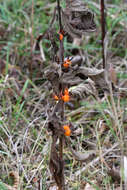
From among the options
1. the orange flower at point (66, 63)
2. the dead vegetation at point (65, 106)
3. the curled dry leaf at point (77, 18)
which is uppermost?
the curled dry leaf at point (77, 18)

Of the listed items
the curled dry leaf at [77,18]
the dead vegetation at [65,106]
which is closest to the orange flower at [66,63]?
the dead vegetation at [65,106]

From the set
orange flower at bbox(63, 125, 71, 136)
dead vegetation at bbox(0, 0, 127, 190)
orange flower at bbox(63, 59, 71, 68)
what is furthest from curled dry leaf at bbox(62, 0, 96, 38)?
orange flower at bbox(63, 125, 71, 136)

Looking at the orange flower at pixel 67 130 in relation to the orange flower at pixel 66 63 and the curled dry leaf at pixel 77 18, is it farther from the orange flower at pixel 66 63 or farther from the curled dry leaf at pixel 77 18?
the curled dry leaf at pixel 77 18

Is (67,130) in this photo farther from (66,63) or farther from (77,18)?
(77,18)

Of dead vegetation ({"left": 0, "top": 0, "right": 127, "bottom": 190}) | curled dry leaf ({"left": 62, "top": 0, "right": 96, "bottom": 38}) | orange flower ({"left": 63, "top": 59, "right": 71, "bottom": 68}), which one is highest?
curled dry leaf ({"left": 62, "top": 0, "right": 96, "bottom": 38})

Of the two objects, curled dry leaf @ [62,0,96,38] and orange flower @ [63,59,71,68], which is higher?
curled dry leaf @ [62,0,96,38]

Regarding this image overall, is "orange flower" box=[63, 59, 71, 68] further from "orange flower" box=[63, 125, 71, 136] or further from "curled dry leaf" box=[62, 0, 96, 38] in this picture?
"orange flower" box=[63, 125, 71, 136]

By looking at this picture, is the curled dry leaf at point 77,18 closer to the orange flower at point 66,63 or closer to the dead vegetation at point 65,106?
the dead vegetation at point 65,106

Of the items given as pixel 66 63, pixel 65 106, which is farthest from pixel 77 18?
pixel 65 106

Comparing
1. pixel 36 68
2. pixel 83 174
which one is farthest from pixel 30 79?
pixel 83 174

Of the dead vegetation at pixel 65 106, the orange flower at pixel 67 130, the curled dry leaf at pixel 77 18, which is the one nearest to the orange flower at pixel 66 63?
the dead vegetation at pixel 65 106

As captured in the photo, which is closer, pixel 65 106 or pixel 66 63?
pixel 66 63

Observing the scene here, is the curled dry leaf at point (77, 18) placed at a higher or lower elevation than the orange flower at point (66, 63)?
higher
